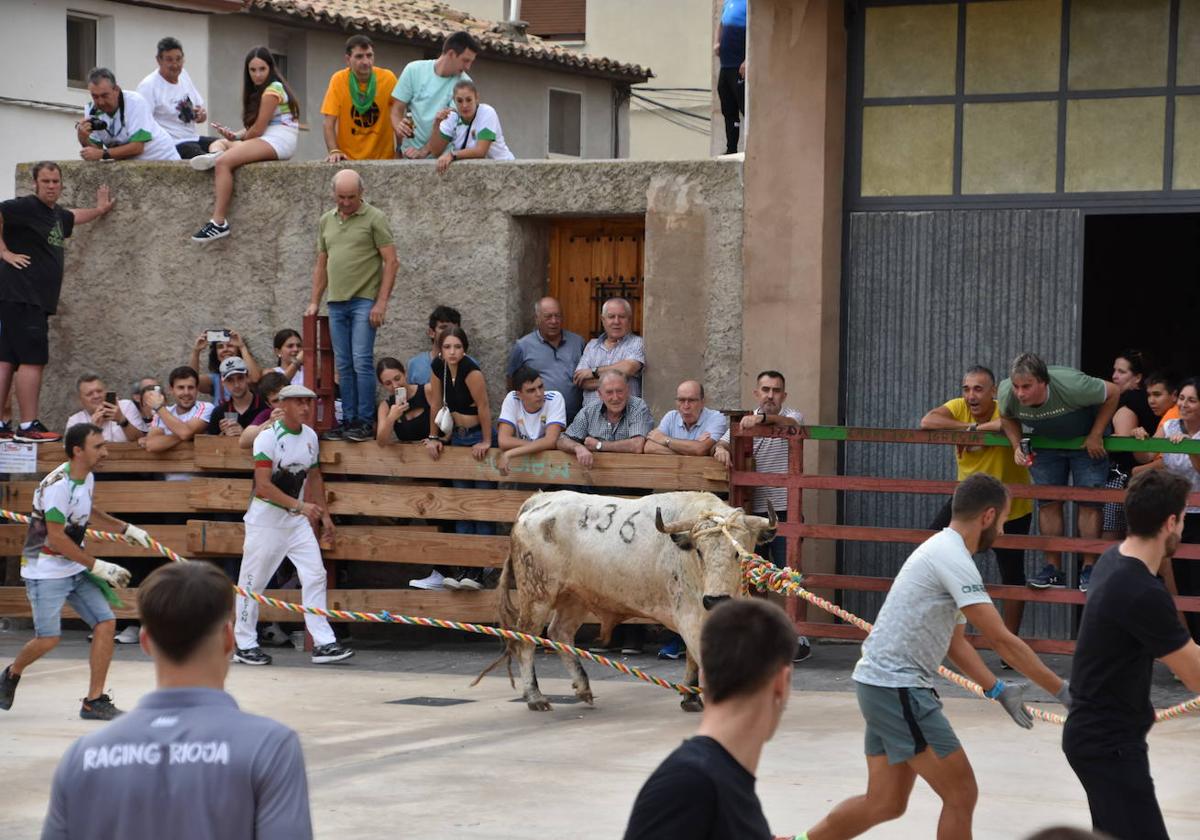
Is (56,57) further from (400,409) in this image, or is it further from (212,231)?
(400,409)

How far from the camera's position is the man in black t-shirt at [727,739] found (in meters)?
3.88

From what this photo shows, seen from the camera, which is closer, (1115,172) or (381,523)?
(1115,172)

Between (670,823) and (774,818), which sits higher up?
(670,823)

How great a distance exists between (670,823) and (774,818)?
4.55 meters

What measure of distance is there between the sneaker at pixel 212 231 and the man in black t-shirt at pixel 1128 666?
35.3ft

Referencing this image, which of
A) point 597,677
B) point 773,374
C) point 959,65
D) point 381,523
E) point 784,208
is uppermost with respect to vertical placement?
point 959,65

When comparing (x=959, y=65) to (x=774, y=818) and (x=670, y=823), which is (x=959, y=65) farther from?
(x=670, y=823)

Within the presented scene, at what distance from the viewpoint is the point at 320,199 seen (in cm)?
1534

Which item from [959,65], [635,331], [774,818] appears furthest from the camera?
Result: [635,331]

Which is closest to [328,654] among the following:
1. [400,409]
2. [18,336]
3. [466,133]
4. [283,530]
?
[283,530]

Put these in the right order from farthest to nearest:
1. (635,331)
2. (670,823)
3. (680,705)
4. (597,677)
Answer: (635,331), (597,677), (680,705), (670,823)

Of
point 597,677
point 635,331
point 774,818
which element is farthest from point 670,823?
point 635,331

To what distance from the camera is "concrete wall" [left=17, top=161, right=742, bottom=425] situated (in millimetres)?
14289

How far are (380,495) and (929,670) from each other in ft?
25.7
